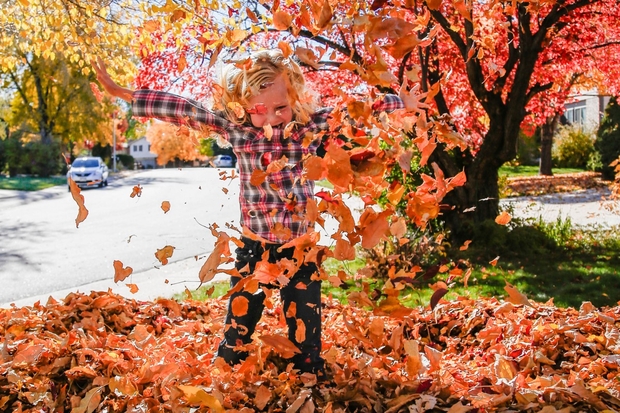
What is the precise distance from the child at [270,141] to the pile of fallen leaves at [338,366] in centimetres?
19

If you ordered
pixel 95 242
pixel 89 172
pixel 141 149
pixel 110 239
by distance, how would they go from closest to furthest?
pixel 95 242
pixel 110 239
pixel 89 172
pixel 141 149

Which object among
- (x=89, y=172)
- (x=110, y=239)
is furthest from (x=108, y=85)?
(x=89, y=172)

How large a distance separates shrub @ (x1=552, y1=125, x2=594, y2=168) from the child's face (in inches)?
1057

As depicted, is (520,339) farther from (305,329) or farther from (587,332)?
(305,329)

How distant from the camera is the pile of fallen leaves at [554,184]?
17131 millimetres

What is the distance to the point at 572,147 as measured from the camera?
87.7 feet

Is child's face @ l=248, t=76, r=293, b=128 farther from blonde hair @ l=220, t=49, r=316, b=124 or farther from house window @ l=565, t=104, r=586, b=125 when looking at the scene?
house window @ l=565, t=104, r=586, b=125

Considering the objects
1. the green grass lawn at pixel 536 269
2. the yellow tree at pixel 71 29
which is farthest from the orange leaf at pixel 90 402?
the green grass lawn at pixel 536 269

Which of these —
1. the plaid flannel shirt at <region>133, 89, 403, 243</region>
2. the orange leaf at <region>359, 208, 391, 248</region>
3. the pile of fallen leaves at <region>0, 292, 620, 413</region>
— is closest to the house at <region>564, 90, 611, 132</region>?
the pile of fallen leaves at <region>0, 292, 620, 413</region>

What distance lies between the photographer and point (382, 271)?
582 cm

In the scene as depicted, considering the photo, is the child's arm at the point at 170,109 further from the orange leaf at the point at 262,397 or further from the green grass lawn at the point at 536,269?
the green grass lawn at the point at 536,269

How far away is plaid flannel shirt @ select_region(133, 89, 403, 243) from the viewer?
2.59 m

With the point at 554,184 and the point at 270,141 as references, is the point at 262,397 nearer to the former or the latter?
the point at 270,141

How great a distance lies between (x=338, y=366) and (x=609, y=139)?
1961 centimetres
